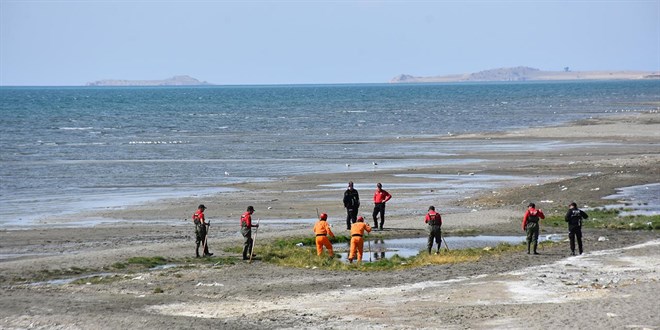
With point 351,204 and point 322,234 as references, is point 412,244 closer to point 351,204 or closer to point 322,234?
point 351,204

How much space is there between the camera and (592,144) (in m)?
63.2

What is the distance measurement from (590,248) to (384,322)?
962cm

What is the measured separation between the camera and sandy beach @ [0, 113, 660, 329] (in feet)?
61.7

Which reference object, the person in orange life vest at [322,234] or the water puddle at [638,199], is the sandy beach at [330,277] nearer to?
the water puddle at [638,199]

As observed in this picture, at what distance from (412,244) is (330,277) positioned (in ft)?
18.0

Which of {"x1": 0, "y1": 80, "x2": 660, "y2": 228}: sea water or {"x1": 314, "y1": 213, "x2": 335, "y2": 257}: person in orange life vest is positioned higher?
{"x1": 314, "y1": 213, "x2": 335, "y2": 257}: person in orange life vest

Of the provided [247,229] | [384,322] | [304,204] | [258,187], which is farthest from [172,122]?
[384,322]

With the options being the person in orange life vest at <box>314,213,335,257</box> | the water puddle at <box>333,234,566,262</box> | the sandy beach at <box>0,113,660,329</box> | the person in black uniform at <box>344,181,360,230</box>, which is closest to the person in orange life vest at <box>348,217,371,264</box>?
the person in orange life vest at <box>314,213,335,257</box>

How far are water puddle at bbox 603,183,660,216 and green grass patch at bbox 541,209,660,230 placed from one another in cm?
85

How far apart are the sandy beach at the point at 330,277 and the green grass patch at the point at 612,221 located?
0.86m

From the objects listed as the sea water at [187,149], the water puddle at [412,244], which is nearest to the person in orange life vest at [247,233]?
the water puddle at [412,244]

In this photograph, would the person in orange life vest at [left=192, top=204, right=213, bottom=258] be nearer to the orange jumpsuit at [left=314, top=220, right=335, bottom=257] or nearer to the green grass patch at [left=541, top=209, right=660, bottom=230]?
the orange jumpsuit at [left=314, top=220, right=335, bottom=257]

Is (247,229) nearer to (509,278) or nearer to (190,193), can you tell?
(509,278)

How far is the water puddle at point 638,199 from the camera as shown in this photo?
109ft
